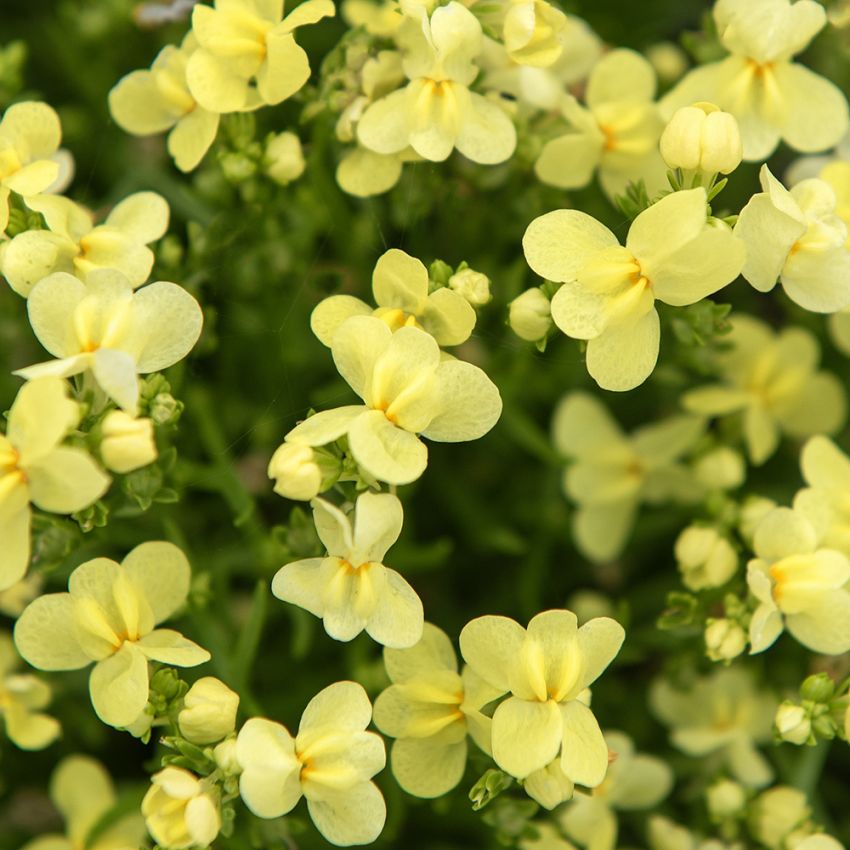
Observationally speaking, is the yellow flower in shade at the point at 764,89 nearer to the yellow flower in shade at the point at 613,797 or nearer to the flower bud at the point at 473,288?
the flower bud at the point at 473,288

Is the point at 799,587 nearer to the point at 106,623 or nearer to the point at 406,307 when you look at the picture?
the point at 406,307

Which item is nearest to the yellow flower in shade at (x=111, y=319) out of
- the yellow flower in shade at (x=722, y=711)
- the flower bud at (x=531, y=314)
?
the flower bud at (x=531, y=314)

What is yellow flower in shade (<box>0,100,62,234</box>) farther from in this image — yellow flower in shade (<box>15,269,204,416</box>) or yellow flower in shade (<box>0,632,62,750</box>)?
yellow flower in shade (<box>0,632,62,750</box>)

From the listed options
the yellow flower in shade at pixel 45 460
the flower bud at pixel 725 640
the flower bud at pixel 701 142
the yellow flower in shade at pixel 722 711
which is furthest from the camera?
the yellow flower in shade at pixel 722 711

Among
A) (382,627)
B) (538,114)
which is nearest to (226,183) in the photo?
(538,114)

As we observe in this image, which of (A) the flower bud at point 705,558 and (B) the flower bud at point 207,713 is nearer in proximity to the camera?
(B) the flower bud at point 207,713

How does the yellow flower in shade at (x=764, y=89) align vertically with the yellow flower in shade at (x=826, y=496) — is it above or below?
above
